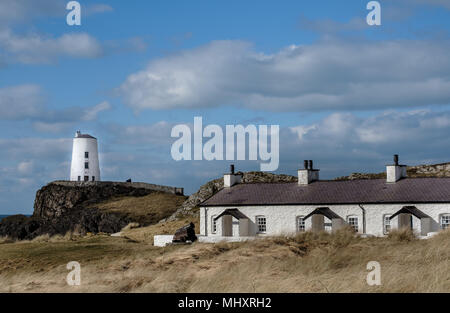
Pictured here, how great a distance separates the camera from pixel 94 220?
245 ft

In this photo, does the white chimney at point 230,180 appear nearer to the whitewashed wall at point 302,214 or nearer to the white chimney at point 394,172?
the whitewashed wall at point 302,214

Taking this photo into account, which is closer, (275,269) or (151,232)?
(275,269)

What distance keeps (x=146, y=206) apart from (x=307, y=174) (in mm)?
38773

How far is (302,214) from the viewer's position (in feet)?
132

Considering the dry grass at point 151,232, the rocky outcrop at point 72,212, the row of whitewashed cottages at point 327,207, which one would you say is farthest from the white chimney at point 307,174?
the rocky outcrop at point 72,212

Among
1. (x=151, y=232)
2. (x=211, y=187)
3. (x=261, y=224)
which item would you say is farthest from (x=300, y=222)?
(x=211, y=187)

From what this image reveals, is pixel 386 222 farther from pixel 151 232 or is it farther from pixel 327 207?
pixel 151 232

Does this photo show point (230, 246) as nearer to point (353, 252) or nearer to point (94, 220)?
point (353, 252)

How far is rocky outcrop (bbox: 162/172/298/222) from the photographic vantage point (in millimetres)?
70750

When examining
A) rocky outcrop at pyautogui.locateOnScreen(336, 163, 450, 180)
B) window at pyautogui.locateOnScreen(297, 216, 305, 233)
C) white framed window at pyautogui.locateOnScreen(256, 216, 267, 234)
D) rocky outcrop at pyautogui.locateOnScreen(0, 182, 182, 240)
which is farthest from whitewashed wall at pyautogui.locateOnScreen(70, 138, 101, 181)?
window at pyautogui.locateOnScreen(297, 216, 305, 233)

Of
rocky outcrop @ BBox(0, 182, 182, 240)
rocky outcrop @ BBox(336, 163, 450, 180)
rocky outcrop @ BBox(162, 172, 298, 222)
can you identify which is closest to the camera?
rocky outcrop @ BBox(336, 163, 450, 180)

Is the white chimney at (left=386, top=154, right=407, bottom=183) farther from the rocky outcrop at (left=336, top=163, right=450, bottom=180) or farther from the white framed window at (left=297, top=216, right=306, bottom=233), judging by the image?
the rocky outcrop at (left=336, top=163, right=450, bottom=180)
